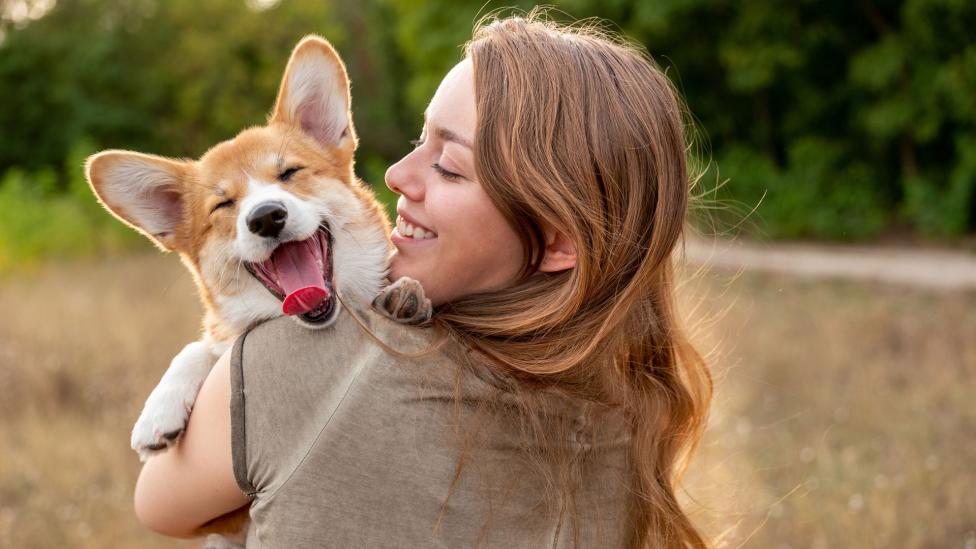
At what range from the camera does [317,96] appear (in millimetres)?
2822

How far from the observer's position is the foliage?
52.6ft

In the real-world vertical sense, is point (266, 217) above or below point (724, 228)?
above

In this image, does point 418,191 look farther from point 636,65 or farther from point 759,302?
point 759,302

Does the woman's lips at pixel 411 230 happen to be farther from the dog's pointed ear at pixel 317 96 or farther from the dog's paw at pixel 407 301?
the dog's pointed ear at pixel 317 96

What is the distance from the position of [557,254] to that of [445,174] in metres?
0.32

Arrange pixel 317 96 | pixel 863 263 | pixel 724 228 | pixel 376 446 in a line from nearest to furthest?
1. pixel 376 446
2. pixel 317 96
3. pixel 724 228
4. pixel 863 263

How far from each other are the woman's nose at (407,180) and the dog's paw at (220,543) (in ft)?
3.10

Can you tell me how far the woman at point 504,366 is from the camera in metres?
1.64

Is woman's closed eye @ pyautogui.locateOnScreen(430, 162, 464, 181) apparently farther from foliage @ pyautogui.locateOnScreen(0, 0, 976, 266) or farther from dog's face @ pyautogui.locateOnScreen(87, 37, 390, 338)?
foliage @ pyautogui.locateOnScreen(0, 0, 976, 266)

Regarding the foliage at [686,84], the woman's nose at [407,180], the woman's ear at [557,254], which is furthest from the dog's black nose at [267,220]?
the foliage at [686,84]

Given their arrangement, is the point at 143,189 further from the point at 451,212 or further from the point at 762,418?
the point at 762,418

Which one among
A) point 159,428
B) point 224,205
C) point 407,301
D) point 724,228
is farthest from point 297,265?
point 724,228

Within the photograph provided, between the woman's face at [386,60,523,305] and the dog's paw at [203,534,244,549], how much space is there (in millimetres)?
762

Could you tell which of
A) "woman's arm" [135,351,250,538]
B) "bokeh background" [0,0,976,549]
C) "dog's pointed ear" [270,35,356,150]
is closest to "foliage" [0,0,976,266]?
"bokeh background" [0,0,976,549]
